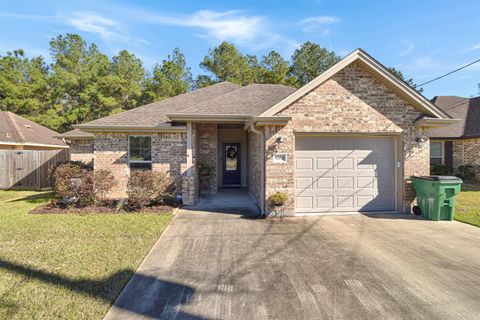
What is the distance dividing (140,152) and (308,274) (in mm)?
8302

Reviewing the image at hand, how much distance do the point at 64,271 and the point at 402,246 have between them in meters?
6.59

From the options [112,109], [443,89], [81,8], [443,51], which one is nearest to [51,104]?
[112,109]

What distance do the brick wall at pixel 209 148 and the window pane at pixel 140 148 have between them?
2310 millimetres

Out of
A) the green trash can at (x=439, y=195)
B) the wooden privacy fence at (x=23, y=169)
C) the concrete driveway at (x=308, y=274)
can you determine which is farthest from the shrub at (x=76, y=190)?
the green trash can at (x=439, y=195)

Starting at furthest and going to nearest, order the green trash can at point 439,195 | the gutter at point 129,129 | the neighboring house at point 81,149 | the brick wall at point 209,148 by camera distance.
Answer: the neighboring house at point 81,149
the brick wall at point 209,148
the gutter at point 129,129
the green trash can at point 439,195

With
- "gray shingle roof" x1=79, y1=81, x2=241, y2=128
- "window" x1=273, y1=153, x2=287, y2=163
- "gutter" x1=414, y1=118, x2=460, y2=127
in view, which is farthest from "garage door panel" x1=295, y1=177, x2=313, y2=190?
"gray shingle roof" x1=79, y1=81, x2=241, y2=128

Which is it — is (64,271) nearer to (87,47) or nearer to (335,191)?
(335,191)

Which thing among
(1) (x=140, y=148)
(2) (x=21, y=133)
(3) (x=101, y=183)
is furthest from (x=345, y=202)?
(2) (x=21, y=133)

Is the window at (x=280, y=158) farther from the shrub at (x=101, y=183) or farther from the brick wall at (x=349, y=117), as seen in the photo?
the shrub at (x=101, y=183)

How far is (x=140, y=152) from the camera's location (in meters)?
10.1

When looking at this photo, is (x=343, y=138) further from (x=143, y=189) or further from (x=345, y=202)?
(x=143, y=189)

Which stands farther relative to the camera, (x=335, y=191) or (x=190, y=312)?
(x=335, y=191)

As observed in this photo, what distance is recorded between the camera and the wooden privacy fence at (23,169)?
13.7 metres

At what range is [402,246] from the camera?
210 inches
